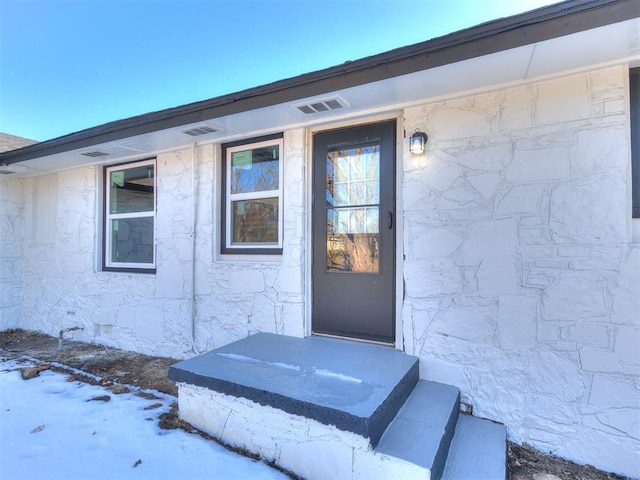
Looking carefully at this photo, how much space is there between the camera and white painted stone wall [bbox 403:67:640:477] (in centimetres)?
204

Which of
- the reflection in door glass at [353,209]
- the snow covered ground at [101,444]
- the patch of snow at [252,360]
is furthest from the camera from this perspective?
the reflection in door glass at [353,209]

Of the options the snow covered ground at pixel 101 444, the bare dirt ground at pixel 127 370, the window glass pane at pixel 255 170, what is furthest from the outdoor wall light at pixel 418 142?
the snow covered ground at pixel 101 444

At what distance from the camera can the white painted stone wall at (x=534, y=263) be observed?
2041 mm

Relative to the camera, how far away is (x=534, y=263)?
2252 mm

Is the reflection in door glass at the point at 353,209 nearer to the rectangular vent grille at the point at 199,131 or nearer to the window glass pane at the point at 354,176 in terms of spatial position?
the window glass pane at the point at 354,176

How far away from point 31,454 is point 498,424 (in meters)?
3.22

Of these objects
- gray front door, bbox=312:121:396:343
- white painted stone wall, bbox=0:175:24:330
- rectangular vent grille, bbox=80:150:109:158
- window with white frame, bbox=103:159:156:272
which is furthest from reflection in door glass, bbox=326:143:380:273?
white painted stone wall, bbox=0:175:24:330

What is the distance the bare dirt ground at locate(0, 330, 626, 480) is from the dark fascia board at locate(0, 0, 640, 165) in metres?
2.61

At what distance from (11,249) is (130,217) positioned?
9.12 feet

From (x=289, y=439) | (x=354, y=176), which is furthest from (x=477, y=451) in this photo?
(x=354, y=176)

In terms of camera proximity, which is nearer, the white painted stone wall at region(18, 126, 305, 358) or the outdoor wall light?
the outdoor wall light

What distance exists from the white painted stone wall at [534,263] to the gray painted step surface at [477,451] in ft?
0.49

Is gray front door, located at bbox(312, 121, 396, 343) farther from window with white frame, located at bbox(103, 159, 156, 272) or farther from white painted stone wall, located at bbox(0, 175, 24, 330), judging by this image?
white painted stone wall, located at bbox(0, 175, 24, 330)

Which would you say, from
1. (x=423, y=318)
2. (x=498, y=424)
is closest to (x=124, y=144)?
(x=423, y=318)
